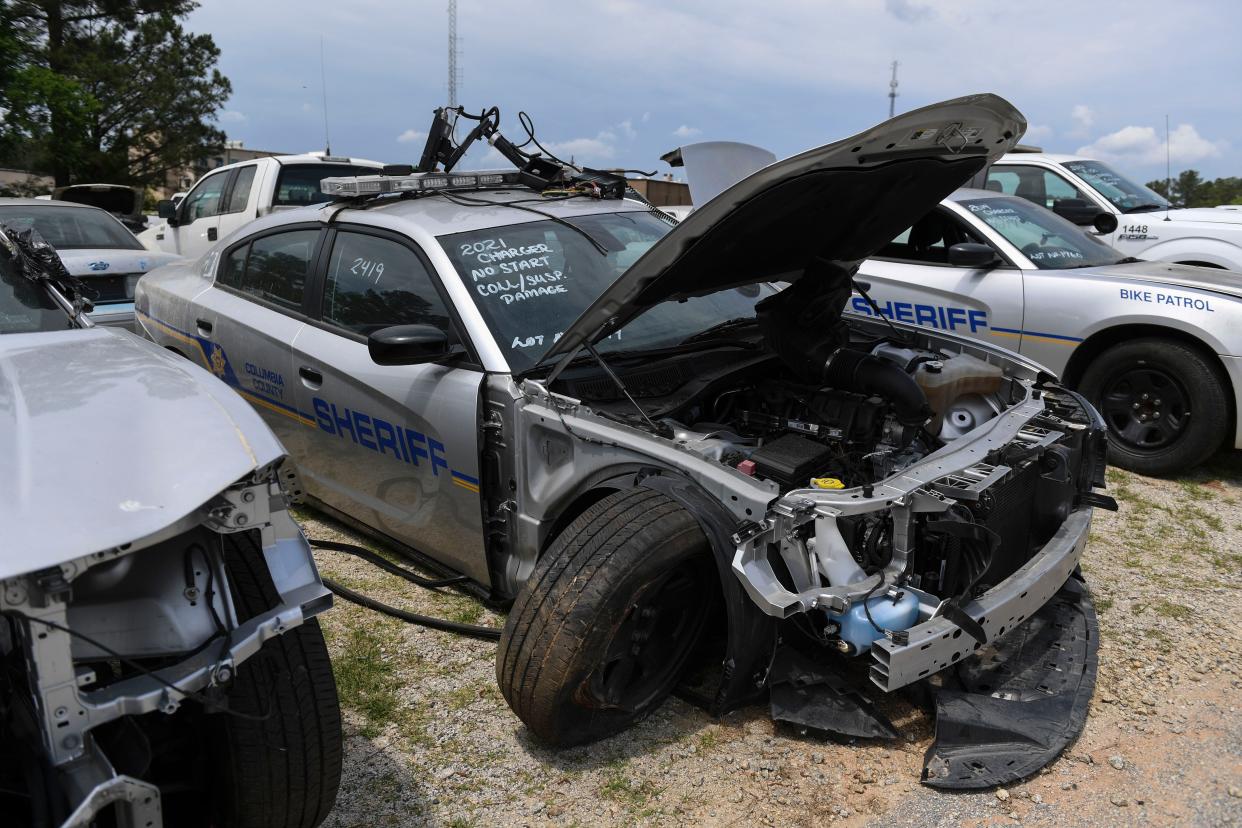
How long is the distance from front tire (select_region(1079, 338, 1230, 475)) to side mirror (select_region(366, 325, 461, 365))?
14.4 ft

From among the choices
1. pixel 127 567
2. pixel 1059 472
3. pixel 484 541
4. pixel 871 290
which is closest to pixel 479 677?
pixel 484 541

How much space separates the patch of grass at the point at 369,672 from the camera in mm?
3137

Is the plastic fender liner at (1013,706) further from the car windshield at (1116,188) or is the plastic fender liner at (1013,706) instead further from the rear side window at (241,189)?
the rear side window at (241,189)

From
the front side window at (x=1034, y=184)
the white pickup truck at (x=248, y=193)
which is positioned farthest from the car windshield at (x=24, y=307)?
the front side window at (x=1034, y=184)

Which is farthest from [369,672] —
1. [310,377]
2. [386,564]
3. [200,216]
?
[200,216]

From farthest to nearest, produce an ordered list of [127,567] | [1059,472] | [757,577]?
[1059,472] → [757,577] → [127,567]

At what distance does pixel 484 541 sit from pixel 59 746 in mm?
1934

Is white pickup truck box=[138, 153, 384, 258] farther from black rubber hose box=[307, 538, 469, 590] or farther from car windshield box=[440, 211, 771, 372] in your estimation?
car windshield box=[440, 211, 771, 372]

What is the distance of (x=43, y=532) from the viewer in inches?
67.4

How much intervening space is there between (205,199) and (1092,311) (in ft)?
31.2

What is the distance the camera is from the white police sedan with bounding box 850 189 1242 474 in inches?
214

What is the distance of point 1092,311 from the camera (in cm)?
571

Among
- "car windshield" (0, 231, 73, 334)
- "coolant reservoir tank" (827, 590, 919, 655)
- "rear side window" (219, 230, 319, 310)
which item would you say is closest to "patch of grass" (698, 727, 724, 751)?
"coolant reservoir tank" (827, 590, 919, 655)

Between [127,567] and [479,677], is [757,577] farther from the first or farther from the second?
[127,567]
